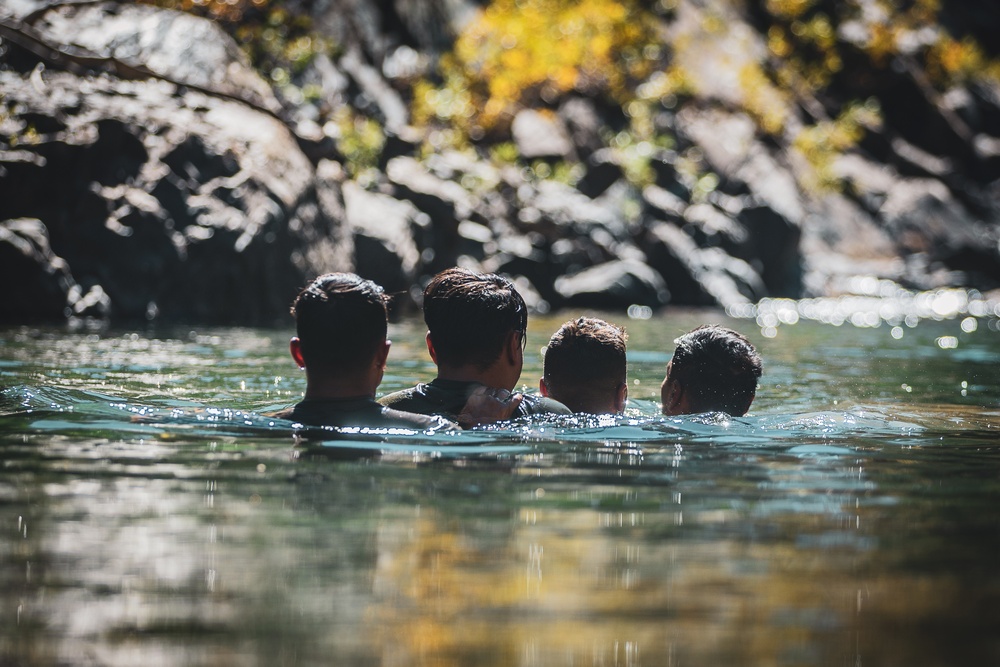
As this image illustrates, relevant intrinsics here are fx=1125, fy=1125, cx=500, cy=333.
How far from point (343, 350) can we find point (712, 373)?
233cm

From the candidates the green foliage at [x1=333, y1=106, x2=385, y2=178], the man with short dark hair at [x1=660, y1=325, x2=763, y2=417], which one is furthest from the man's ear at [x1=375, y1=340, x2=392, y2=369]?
the green foliage at [x1=333, y1=106, x2=385, y2=178]

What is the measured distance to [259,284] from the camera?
14375 millimetres

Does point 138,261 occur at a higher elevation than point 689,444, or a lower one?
higher

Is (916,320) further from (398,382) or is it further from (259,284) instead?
(398,382)

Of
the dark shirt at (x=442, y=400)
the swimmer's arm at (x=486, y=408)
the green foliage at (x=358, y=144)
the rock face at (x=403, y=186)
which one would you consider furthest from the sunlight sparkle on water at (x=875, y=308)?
the swimmer's arm at (x=486, y=408)

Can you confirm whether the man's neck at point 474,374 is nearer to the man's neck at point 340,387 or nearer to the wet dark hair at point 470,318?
the wet dark hair at point 470,318

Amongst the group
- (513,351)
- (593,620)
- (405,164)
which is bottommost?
(593,620)

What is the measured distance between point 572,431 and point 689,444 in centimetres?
60

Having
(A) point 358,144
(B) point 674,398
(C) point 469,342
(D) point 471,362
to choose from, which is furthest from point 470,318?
(A) point 358,144

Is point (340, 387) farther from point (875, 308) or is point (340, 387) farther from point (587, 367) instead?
point (875, 308)

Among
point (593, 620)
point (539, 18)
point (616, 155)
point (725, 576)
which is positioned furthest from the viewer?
point (539, 18)

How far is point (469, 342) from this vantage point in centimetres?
555

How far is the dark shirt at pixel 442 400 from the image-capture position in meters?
5.65

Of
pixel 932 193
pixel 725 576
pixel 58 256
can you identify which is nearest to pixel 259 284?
pixel 58 256
